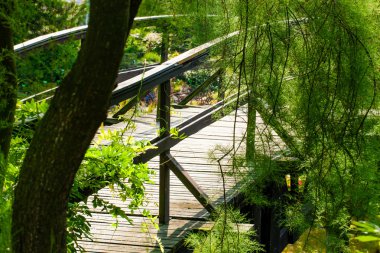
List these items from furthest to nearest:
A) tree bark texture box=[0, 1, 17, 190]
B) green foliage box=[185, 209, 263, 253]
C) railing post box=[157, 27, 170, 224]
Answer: railing post box=[157, 27, 170, 224] < green foliage box=[185, 209, 263, 253] < tree bark texture box=[0, 1, 17, 190]

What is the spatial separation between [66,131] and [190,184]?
2.68 metres

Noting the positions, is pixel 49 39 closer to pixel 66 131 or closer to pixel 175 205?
pixel 175 205

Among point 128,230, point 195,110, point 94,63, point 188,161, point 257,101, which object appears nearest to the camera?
point 94,63

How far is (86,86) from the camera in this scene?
7.55 ft

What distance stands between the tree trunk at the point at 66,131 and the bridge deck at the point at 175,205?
1.17 m

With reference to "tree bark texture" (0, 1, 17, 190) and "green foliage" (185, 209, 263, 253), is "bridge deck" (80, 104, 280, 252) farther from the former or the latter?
"tree bark texture" (0, 1, 17, 190)

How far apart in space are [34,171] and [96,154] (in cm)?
111

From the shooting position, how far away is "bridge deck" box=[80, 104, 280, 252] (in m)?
4.34

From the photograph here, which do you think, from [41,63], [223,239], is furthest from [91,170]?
[223,239]

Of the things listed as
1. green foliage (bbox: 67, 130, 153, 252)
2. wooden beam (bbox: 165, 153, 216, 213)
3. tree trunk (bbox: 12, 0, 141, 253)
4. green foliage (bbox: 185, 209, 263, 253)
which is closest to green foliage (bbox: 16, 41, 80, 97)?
green foliage (bbox: 67, 130, 153, 252)

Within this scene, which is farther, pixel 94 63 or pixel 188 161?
pixel 188 161

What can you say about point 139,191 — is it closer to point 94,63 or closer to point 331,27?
point 331,27

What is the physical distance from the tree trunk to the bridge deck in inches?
46.2

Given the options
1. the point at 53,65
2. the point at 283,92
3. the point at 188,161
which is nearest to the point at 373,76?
the point at 283,92
